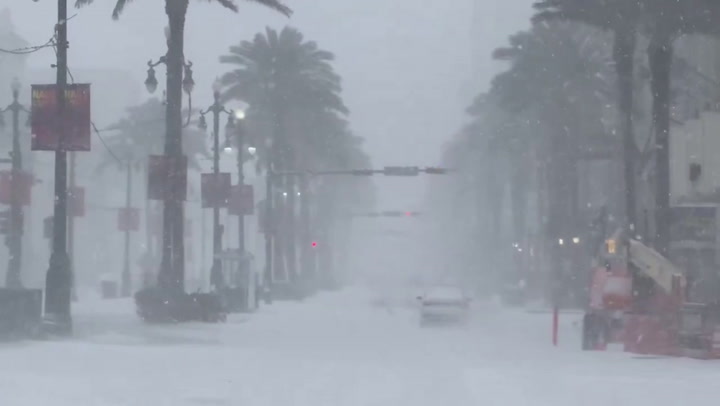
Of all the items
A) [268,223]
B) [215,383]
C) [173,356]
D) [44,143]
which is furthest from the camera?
[268,223]

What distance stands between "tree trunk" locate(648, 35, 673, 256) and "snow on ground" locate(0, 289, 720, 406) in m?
5.38

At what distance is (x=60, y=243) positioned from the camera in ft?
93.2

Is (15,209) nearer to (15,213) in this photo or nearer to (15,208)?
(15,208)

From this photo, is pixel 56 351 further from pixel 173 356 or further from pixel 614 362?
pixel 614 362

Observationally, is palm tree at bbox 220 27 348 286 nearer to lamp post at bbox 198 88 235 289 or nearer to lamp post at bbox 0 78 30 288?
lamp post at bbox 198 88 235 289

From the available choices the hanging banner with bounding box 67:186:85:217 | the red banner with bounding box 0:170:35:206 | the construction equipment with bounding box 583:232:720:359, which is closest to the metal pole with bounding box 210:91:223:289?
the hanging banner with bounding box 67:186:85:217

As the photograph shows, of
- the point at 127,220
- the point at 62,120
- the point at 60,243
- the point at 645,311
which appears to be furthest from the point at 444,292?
the point at 127,220

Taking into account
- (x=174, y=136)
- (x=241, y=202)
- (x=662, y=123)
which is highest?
(x=662, y=123)

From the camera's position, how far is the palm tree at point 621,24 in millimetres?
35616

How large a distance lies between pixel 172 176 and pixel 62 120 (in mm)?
8805

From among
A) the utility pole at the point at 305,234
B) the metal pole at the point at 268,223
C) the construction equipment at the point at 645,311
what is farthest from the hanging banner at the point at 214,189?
→ the utility pole at the point at 305,234

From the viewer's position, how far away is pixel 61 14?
27.6 meters

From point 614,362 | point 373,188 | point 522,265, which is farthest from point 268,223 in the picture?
point 373,188

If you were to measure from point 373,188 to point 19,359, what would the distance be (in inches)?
4583
